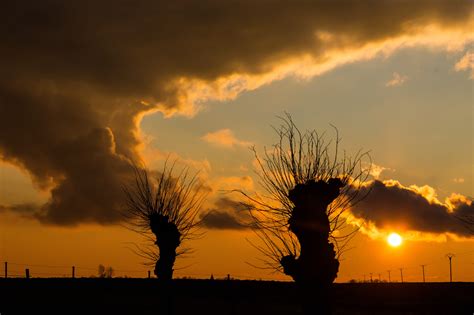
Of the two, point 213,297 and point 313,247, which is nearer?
point 313,247

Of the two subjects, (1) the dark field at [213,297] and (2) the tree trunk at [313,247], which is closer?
(2) the tree trunk at [313,247]

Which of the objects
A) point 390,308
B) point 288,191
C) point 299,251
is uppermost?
point 288,191

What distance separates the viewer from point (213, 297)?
178ft

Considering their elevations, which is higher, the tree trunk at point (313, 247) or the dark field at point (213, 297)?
the tree trunk at point (313, 247)

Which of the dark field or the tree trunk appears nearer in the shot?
the tree trunk

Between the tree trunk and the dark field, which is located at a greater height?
the tree trunk

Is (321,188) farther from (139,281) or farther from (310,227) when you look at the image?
(139,281)

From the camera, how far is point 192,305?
47688 mm

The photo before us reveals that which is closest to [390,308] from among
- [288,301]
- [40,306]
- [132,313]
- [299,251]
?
[288,301]

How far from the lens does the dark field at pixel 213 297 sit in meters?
44.1

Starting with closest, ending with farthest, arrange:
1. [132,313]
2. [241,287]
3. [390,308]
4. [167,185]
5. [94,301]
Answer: [167,185] < [132,313] < [94,301] < [390,308] < [241,287]

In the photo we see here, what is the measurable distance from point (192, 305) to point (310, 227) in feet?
90.1

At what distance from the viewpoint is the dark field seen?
44056 millimetres

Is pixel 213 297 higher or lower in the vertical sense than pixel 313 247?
lower
